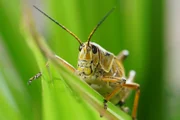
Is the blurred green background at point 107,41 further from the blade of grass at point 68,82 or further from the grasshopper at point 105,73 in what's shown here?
the blade of grass at point 68,82

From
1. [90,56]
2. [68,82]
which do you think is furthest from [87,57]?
[68,82]

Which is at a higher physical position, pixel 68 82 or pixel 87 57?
Result: pixel 87 57

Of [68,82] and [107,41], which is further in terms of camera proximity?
[107,41]

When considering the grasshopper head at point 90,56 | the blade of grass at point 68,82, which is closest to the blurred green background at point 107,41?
the grasshopper head at point 90,56

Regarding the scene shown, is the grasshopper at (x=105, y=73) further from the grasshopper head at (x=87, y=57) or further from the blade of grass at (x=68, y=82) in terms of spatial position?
the blade of grass at (x=68, y=82)

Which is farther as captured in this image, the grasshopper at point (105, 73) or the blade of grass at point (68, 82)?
the grasshopper at point (105, 73)

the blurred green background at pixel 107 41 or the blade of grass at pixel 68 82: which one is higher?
the blurred green background at pixel 107 41

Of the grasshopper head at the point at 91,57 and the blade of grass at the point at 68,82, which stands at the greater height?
the grasshopper head at the point at 91,57

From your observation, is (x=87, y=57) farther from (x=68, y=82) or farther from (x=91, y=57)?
(x=68, y=82)

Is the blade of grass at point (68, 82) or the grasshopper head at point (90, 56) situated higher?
the grasshopper head at point (90, 56)

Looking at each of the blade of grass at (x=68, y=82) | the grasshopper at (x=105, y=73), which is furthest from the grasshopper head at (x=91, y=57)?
the blade of grass at (x=68, y=82)
